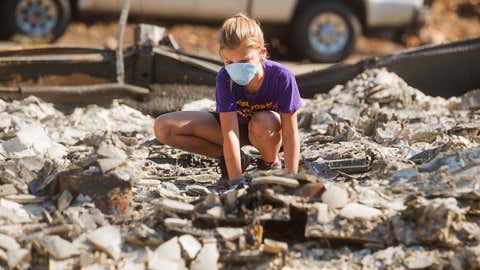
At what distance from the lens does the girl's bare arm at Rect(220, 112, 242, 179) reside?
405cm

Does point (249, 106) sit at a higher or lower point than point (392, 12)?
higher

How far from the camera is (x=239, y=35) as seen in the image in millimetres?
3900

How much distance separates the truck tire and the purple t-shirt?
602cm

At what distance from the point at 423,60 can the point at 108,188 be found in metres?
3.61

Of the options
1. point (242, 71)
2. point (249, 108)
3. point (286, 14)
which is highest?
point (242, 71)

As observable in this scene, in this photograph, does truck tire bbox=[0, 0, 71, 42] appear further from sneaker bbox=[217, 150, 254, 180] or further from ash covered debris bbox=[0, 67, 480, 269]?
sneaker bbox=[217, 150, 254, 180]

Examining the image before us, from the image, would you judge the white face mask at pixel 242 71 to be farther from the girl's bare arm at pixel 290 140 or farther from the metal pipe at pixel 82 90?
the metal pipe at pixel 82 90

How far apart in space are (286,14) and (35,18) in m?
2.95

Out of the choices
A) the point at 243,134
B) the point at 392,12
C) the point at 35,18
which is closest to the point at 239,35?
the point at 243,134

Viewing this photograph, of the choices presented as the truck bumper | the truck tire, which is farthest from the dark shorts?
the truck bumper

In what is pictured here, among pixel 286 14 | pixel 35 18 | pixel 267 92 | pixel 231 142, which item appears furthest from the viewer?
pixel 286 14

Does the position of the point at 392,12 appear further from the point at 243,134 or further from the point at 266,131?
the point at 266,131

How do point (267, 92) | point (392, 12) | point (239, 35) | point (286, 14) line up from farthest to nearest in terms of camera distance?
point (392, 12), point (286, 14), point (267, 92), point (239, 35)

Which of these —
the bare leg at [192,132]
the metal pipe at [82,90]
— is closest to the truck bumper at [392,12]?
the metal pipe at [82,90]
